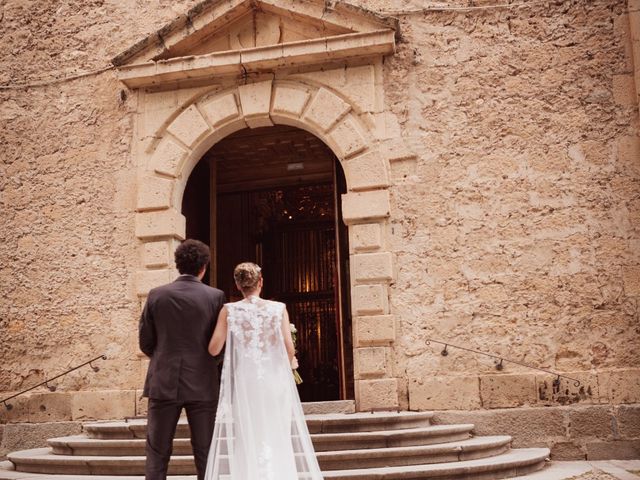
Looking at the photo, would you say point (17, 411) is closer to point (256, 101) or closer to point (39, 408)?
point (39, 408)

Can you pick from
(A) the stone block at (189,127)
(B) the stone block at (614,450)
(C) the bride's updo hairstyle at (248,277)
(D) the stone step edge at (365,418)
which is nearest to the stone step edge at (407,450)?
(D) the stone step edge at (365,418)

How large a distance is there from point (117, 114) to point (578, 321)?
17.1 ft

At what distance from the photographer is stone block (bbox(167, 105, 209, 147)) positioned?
7043mm

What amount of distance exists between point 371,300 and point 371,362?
0.58 meters

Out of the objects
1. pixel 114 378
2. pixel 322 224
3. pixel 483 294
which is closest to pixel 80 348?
pixel 114 378

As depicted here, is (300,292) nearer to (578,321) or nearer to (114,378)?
(114,378)

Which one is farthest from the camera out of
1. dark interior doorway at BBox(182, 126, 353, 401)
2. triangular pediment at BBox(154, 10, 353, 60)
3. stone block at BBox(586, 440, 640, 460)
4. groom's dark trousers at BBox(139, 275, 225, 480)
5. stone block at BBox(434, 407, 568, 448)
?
dark interior doorway at BBox(182, 126, 353, 401)

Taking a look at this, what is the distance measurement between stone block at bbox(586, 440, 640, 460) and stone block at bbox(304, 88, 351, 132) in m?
3.86

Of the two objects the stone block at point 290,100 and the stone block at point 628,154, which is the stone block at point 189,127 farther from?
the stone block at point 628,154

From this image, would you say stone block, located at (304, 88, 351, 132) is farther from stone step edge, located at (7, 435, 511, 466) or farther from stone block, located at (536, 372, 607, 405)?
stone step edge, located at (7, 435, 511, 466)

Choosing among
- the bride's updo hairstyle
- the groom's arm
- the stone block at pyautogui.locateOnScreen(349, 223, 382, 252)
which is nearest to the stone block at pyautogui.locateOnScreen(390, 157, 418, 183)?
the stone block at pyautogui.locateOnScreen(349, 223, 382, 252)

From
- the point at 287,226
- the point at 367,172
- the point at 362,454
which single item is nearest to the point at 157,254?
the point at 367,172

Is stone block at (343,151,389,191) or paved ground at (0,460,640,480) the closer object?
paved ground at (0,460,640,480)

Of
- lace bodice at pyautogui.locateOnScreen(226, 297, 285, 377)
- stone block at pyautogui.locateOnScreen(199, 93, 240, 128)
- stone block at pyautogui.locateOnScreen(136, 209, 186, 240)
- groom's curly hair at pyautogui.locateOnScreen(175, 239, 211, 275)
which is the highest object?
stone block at pyautogui.locateOnScreen(199, 93, 240, 128)
